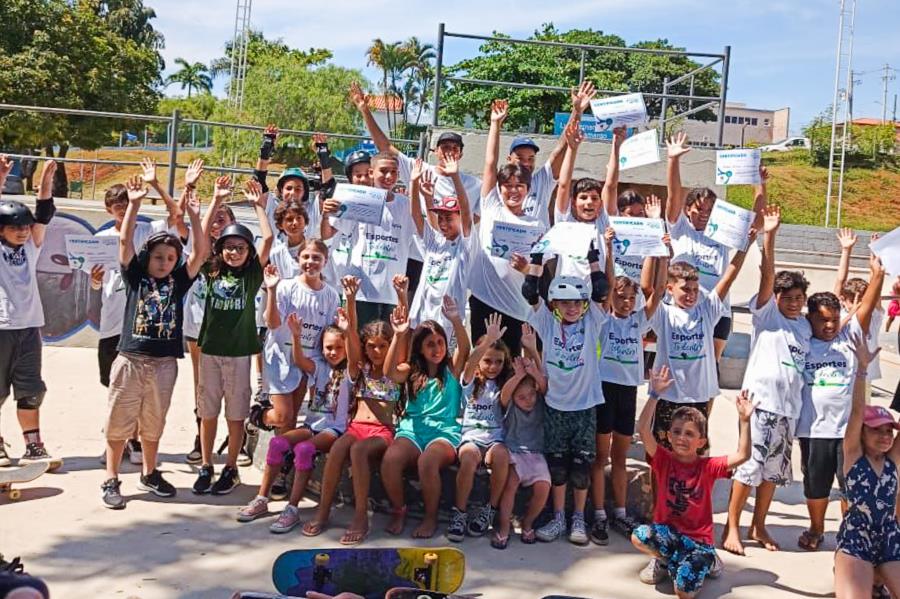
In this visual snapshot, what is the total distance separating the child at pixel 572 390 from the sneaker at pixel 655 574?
1.71ft

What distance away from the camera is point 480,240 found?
5723 millimetres

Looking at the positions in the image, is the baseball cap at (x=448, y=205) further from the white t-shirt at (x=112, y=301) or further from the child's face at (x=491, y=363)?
the white t-shirt at (x=112, y=301)

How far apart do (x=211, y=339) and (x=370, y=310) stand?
45.2 inches

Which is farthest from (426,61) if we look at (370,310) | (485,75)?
(370,310)

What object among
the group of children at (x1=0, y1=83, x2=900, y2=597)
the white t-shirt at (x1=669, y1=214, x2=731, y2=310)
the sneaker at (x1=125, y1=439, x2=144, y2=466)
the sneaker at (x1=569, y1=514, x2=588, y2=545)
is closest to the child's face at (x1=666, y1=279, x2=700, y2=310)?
the group of children at (x1=0, y1=83, x2=900, y2=597)

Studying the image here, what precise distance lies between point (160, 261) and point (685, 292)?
135 inches

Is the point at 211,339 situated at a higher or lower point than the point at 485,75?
lower

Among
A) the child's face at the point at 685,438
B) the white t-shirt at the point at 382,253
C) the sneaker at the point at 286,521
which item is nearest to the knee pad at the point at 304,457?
the sneaker at the point at 286,521

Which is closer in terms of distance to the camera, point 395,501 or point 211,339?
point 395,501

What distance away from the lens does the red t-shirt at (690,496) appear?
4348 millimetres

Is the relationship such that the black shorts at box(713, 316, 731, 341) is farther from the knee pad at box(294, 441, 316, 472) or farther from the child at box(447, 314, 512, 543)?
the knee pad at box(294, 441, 316, 472)

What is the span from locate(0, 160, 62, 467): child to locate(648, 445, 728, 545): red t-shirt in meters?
4.11

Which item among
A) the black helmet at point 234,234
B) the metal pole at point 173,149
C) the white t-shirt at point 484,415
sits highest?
the metal pole at point 173,149

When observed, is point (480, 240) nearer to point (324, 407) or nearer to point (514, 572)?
point (324, 407)
